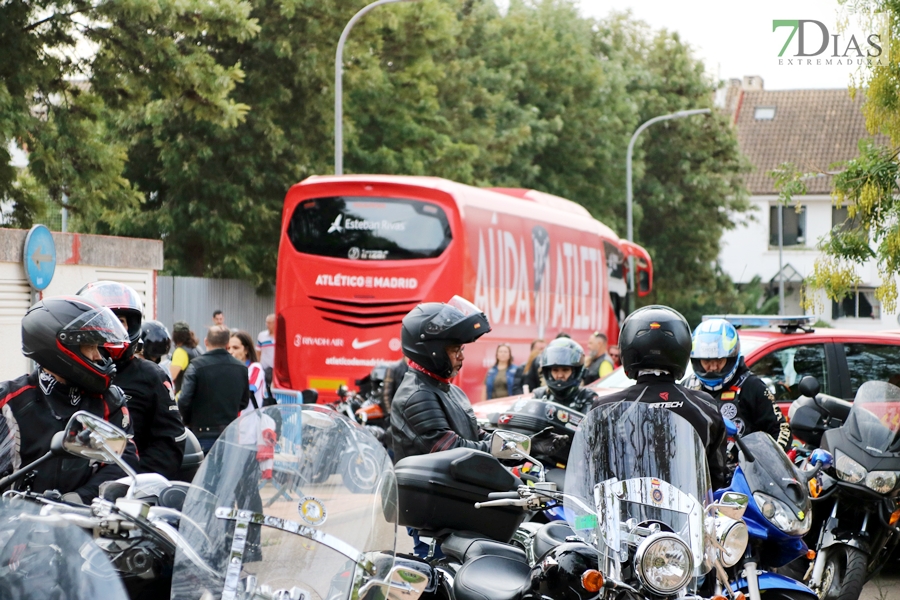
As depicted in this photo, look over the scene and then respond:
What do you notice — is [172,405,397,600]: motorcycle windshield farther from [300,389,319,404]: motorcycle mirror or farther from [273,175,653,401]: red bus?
[273,175,653,401]: red bus

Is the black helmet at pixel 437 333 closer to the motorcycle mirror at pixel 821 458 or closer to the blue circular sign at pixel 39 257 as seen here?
the motorcycle mirror at pixel 821 458

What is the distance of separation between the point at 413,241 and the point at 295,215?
5.39 feet

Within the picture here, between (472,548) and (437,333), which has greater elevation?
(437,333)

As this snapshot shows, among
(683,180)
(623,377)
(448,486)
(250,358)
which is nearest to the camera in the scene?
(448,486)

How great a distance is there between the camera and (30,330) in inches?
162

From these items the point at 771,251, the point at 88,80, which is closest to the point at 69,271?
the point at 88,80

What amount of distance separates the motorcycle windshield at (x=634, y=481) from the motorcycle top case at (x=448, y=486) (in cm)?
27

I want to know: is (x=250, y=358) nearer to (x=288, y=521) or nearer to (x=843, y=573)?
(x=843, y=573)

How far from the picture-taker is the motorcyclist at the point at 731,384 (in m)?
6.85

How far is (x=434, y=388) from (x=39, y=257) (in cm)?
799

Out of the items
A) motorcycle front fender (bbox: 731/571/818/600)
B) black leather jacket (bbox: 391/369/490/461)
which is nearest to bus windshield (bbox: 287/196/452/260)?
black leather jacket (bbox: 391/369/490/461)

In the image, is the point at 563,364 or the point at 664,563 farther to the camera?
the point at 563,364

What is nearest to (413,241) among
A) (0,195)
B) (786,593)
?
(0,195)

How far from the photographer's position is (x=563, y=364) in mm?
8594
